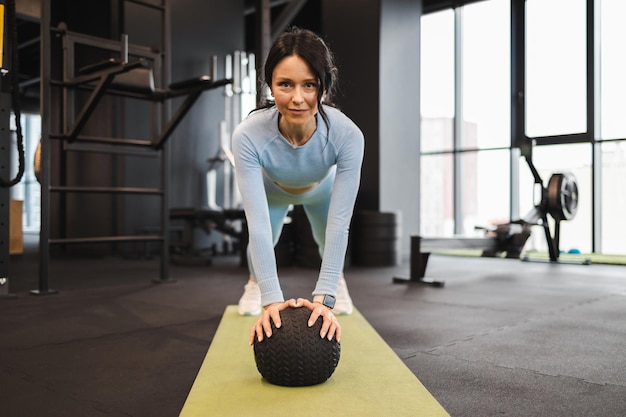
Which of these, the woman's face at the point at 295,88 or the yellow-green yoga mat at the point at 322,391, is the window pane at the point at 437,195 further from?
the woman's face at the point at 295,88

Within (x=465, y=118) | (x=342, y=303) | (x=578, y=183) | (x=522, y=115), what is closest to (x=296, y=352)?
(x=342, y=303)

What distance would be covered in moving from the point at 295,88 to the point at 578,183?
5980 millimetres

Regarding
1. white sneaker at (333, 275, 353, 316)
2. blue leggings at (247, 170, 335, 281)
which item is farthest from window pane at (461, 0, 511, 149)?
blue leggings at (247, 170, 335, 281)

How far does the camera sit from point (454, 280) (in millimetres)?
3904

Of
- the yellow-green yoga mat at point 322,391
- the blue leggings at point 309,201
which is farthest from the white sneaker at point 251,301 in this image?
the yellow-green yoga mat at point 322,391

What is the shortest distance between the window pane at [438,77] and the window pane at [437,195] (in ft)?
0.64

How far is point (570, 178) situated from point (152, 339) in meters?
4.31

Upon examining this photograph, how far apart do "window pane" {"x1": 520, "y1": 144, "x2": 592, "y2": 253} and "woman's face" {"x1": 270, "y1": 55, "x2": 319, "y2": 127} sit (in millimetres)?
5504

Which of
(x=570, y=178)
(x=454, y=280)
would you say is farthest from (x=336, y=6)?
(x=454, y=280)

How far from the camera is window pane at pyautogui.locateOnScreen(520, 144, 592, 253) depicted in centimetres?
655

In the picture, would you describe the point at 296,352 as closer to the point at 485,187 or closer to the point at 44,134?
the point at 44,134

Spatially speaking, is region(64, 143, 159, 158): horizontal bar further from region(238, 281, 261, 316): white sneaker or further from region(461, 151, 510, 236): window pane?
region(461, 151, 510, 236): window pane

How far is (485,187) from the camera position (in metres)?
7.24

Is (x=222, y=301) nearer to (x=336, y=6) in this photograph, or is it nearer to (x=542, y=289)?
(x=542, y=289)
